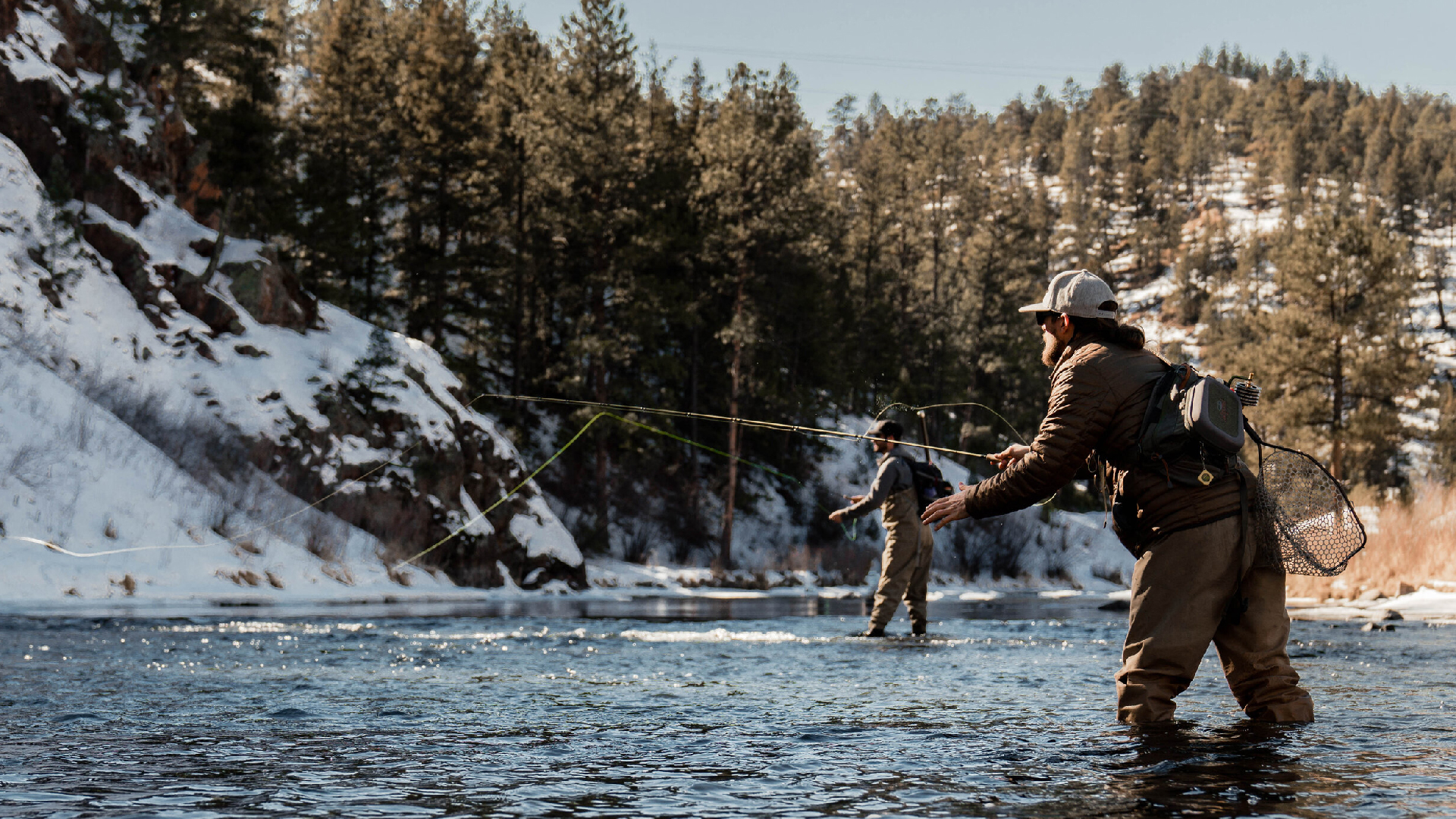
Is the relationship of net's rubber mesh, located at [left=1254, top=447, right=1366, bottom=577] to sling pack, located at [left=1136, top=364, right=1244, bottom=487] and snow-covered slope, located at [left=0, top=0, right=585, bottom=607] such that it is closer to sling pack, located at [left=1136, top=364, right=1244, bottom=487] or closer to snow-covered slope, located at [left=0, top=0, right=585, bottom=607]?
sling pack, located at [left=1136, top=364, right=1244, bottom=487]

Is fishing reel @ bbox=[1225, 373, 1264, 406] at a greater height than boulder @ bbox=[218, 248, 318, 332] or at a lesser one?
lesser

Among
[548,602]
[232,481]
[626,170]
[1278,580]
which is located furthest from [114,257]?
[1278,580]

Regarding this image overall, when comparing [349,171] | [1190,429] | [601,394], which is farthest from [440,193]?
[1190,429]

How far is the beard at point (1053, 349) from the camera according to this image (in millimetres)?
5461

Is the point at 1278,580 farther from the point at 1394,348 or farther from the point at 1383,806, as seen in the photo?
the point at 1394,348

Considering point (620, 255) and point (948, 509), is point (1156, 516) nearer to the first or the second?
point (948, 509)

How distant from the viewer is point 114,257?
23266 millimetres

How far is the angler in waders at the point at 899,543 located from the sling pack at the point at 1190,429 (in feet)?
24.3

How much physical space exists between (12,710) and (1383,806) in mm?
5960

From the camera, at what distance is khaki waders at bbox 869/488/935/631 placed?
12.6m

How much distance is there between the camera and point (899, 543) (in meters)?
12.6

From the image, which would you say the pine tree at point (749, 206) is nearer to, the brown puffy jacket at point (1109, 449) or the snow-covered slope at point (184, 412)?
the snow-covered slope at point (184, 412)

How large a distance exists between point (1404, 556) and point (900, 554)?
11.6 m

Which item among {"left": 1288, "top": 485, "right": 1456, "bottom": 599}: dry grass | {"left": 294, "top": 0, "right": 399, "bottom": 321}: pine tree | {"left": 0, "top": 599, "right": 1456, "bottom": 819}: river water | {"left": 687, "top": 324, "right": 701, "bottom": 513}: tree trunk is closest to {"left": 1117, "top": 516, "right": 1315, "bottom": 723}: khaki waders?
{"left": 0, "top": 599, "right": 1456, "bottom": 819}: river water
